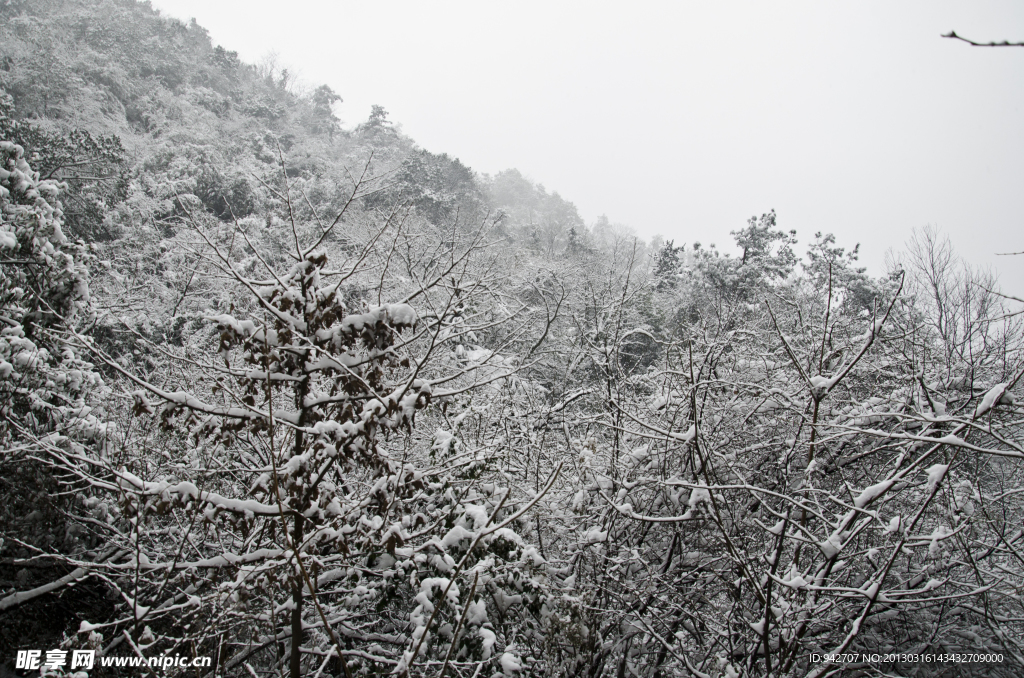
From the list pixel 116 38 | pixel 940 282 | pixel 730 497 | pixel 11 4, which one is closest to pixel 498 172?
pixel 116 38

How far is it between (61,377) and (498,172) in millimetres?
38651

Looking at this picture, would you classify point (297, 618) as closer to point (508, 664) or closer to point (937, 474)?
point (508, 664)

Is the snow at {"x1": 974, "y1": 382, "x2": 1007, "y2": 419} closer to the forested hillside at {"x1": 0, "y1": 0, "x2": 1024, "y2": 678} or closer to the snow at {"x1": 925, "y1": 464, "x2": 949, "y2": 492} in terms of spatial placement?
A: the forested hillside at {"x1": 0, "y1": 0, "x2": 1024, "y2": 678}

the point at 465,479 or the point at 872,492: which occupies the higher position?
the point at 872,492

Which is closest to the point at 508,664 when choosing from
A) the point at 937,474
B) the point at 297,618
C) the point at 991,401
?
the point at 297,618

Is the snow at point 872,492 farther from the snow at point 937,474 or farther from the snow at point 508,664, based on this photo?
the snow at point 508,664

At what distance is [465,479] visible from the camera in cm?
318

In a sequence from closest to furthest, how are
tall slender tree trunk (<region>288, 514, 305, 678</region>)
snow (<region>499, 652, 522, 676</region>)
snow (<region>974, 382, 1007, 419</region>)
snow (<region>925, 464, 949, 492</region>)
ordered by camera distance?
snow (<region>925, 464, 949, 492</region>) → snow (<region>974, 382, 1007, 419</region>) → tall slender tree trunk (<region>288, 514, 305, 678</region>) → snow (<region>499, 652, 522, 676</region>)

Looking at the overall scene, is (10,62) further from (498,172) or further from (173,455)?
(498,172)

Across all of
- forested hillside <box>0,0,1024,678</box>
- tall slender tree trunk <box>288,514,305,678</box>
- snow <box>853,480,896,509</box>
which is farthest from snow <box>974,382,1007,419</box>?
tall slender tree trunk <box>288,514,305,678</box>

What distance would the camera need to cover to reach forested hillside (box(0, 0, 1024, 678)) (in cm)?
220

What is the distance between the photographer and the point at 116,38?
21078 millimetres

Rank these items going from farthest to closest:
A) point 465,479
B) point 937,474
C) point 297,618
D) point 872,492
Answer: point 465,479
point 297,618
point 872,492
point 937,474

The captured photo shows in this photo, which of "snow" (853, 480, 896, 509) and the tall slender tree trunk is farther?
the tall slender tree trunk
